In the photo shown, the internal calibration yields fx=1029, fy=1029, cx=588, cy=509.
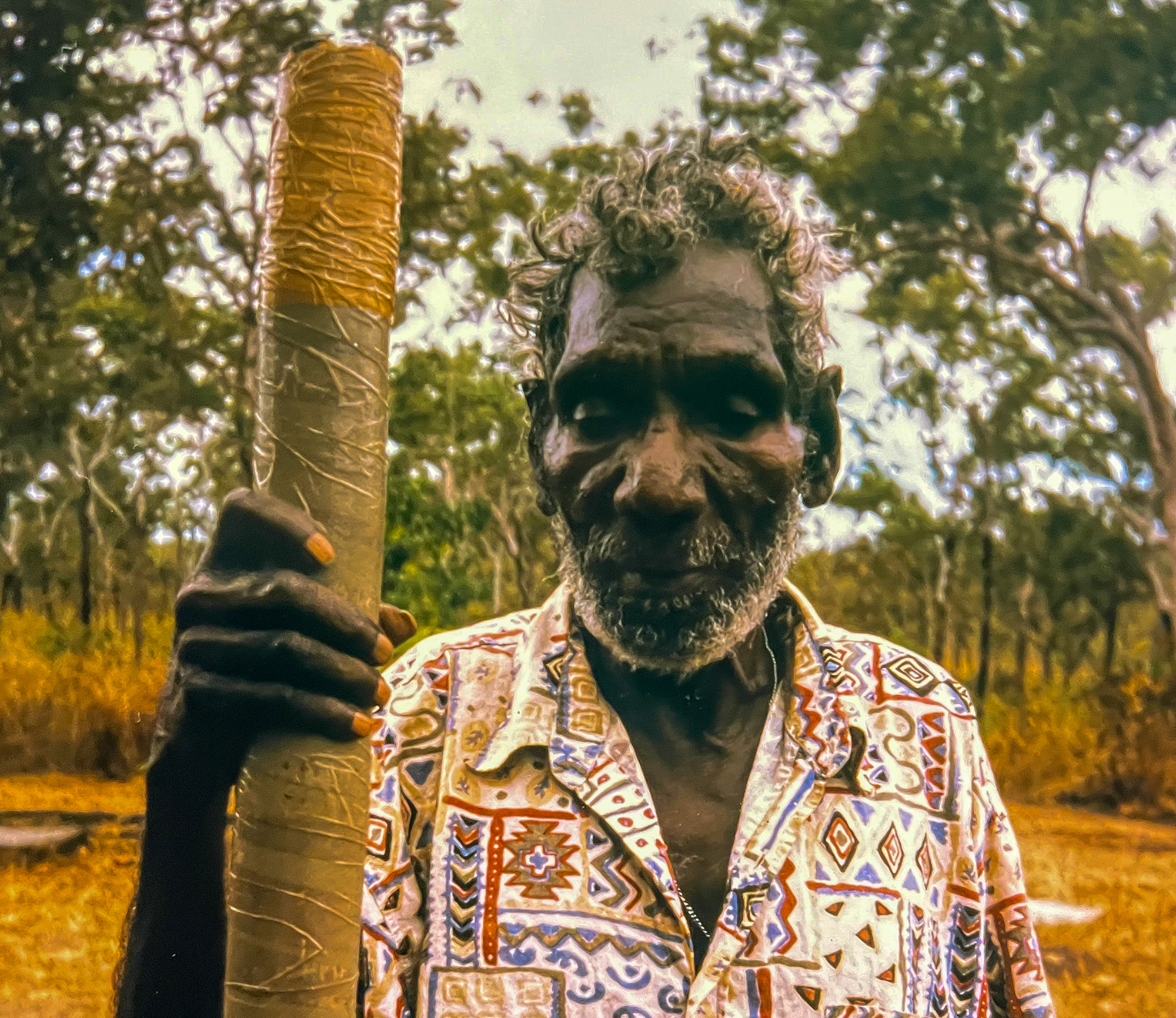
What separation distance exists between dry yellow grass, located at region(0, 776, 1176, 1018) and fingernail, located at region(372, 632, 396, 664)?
1.91 metres

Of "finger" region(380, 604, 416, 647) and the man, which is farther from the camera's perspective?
the man

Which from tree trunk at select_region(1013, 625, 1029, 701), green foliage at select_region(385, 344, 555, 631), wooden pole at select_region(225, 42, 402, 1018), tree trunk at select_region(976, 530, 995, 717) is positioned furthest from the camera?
tree trunk at select_region(1013, 625, 1029, 701)

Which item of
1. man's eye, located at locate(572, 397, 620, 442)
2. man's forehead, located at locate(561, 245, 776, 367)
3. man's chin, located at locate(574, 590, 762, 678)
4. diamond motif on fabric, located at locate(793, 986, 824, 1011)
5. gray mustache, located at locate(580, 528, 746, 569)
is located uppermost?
man's forehead, located at locate(561, 245, 776, 367)

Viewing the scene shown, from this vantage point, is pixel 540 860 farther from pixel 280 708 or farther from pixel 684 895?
pixel 280 708

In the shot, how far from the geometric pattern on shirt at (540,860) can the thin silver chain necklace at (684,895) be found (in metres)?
0.15

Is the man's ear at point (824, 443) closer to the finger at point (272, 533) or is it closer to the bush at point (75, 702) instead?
the finger at point (272, 533)

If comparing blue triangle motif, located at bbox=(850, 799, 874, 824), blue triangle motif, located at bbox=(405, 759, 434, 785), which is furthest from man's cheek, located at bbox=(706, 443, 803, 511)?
blue triangle motif, located at bbox=(405, 759, 434, 785)

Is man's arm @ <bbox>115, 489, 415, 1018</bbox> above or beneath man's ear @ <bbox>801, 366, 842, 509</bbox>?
beneath

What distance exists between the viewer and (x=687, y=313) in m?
1.48

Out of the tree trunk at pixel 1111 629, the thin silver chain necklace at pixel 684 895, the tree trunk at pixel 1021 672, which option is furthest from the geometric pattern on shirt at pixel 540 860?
the tree trunk at pixel 1111 629

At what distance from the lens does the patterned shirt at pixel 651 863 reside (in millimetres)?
1354

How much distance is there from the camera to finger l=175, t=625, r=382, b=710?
35.0 inches

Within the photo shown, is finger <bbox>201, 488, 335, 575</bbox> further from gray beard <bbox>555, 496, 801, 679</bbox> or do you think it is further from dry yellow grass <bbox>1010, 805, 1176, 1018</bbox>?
dry yellow grass <bbox>1010, 805, 1176, 1018</bbox>

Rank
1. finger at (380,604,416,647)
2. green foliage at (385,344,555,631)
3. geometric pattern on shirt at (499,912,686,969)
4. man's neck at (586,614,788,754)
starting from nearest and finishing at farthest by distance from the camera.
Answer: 1. finger at (380,604,416,647)
2. geometric pattern on shirt at (499,912,686,969)
3. man's neck at (586,614,788,754)
4. green foliage at (385,344,555,631)
